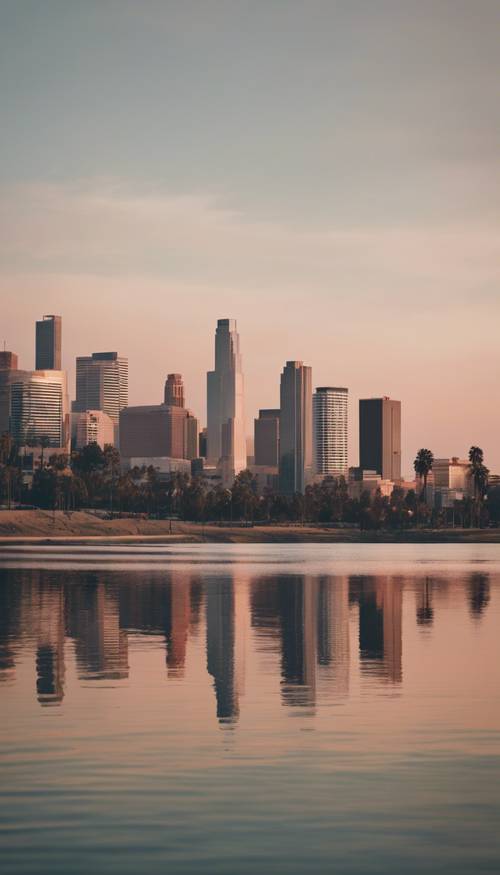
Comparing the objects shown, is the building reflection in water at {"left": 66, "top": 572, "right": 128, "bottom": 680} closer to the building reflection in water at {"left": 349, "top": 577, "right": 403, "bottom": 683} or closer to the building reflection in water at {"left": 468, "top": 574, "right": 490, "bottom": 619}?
the building reflection in water at {"left": 349, "top": 577, "right": 403, "bottom": 683}

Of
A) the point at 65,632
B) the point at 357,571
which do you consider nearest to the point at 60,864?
the point at 65,632

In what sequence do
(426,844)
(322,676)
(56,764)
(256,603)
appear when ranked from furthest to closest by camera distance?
(256,603), (322,676), (56,764), (426,844)

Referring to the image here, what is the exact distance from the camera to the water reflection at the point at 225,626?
1625 inches

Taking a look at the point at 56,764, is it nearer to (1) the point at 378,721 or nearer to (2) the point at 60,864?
(2) the point at 60,864

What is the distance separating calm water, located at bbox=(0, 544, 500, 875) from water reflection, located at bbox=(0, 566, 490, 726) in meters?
0.21

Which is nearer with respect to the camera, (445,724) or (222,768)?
(222,768)

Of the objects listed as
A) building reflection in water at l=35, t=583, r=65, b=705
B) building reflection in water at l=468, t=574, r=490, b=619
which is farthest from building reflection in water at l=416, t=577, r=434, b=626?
building reflection in water at l=35, t=583, r=65, b=705

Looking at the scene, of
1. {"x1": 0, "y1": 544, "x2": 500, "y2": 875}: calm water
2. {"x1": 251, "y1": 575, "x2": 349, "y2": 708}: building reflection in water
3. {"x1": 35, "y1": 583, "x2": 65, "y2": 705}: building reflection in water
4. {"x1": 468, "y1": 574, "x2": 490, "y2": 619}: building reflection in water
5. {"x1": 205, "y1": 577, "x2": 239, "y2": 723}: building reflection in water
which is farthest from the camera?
{"x1": 468, "y1": 574, "x2": 490, "y2": 619}: building reflection in water

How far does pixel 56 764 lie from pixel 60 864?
24.4 ft

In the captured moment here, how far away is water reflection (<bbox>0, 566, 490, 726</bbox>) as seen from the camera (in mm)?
41281

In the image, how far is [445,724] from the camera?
3247cm

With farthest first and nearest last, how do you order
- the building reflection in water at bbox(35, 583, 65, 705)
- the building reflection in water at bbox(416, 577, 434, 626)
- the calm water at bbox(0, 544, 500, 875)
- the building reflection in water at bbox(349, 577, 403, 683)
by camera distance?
the building reflection in water at bbox(416, 577, 434, 626), the building reflection in water at bbox(349, 577, 403, 683), the building reflection in water at bbox(35, 583, 65, 705), the calm water at bbox(0, 544, 500, 875)

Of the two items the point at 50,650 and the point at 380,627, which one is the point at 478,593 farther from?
the point at 50,650

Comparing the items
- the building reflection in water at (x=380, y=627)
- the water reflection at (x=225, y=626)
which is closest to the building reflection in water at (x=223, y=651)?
the water reflection at (x=225, y=626)
